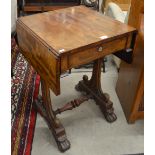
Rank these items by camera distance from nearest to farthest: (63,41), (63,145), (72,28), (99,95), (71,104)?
(63,41) → (72,28) → (63,145) → (71,104) → (99,95)

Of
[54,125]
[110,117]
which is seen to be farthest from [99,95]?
[54,125]

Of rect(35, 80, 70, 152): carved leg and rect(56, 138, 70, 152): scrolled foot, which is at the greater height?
rect(35, 80, 70, 152): carved leg

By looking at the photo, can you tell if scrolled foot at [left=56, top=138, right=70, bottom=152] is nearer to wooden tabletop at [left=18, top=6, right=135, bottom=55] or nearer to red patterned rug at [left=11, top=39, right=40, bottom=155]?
red patterned rug at [left=11, top=39, right=40, bottom=155]

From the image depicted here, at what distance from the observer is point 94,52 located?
1.26 m

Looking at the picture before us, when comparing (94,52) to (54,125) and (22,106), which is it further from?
(22,106)

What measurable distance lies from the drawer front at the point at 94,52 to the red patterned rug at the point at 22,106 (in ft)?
2.38

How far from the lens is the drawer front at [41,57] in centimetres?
119

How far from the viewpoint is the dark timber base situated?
5.26 ft

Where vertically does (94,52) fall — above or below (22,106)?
above

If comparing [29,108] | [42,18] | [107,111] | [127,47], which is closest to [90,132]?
[107,111]

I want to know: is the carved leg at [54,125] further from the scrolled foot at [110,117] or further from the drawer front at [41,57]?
the scrolled foot at [110,117]

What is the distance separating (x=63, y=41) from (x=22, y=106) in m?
0.90

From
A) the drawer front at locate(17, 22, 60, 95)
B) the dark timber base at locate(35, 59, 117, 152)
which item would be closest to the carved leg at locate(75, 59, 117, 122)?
the dark timber base at locate(35, 59, 117, 152)

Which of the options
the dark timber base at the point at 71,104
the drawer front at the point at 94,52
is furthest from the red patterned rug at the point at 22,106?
the drawer front at the point at 94,52
